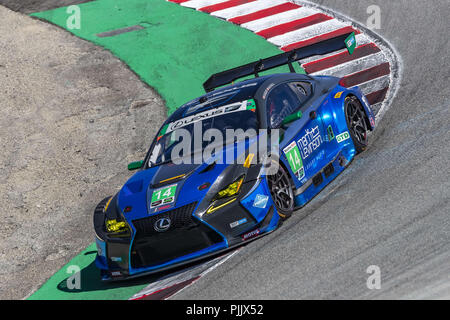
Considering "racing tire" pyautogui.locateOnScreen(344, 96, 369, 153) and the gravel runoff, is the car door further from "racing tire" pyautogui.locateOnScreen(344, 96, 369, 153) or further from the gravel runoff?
the gravel runoff

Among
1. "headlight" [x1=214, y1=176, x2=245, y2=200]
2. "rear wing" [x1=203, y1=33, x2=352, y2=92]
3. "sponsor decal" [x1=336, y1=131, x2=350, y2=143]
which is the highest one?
"rear wing" [x1=203, y1=33, x2=352, y2=92]

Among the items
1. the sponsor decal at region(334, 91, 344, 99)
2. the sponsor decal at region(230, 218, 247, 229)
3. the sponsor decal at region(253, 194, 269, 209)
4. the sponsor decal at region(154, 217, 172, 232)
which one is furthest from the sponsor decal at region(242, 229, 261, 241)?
the sponsor decal at region(334, 91, 344, 99)

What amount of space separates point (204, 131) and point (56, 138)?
4326mm

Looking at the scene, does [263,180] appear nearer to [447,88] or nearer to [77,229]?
[77,229]

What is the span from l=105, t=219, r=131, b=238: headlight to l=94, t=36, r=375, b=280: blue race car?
12 millimetres

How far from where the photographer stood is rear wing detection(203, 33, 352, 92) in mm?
9555

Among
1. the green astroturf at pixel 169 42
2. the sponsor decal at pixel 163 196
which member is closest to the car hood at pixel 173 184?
the sponsor decal at pixel 163 196

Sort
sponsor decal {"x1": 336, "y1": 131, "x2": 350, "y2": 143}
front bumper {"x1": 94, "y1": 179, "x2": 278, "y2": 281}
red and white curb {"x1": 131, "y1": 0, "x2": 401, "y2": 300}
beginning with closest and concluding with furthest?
front bumper {"x1": 94, "y1": 179, "x2": 278, "y2": 281}
sponsor decal {"x1": 336, "y1": 131, "x2": 350, "y2": 143}
red and white curb {"x1": 131, "y1": 0, "x2": 401, "y2": 300}

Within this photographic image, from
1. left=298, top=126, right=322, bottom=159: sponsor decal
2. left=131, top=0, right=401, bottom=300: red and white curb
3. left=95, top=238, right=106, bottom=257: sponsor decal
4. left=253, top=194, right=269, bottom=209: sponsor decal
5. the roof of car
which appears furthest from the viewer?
left=131, top=0, right=401, bottom=300: red and white curb

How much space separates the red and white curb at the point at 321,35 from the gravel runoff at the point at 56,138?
2.80 metres

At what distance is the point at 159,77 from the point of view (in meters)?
13.6

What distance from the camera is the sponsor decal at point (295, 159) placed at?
7789 millimetres

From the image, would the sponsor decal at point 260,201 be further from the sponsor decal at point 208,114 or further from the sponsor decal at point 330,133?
the sponsor decal at point 330,133

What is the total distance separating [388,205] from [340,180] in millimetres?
1297
